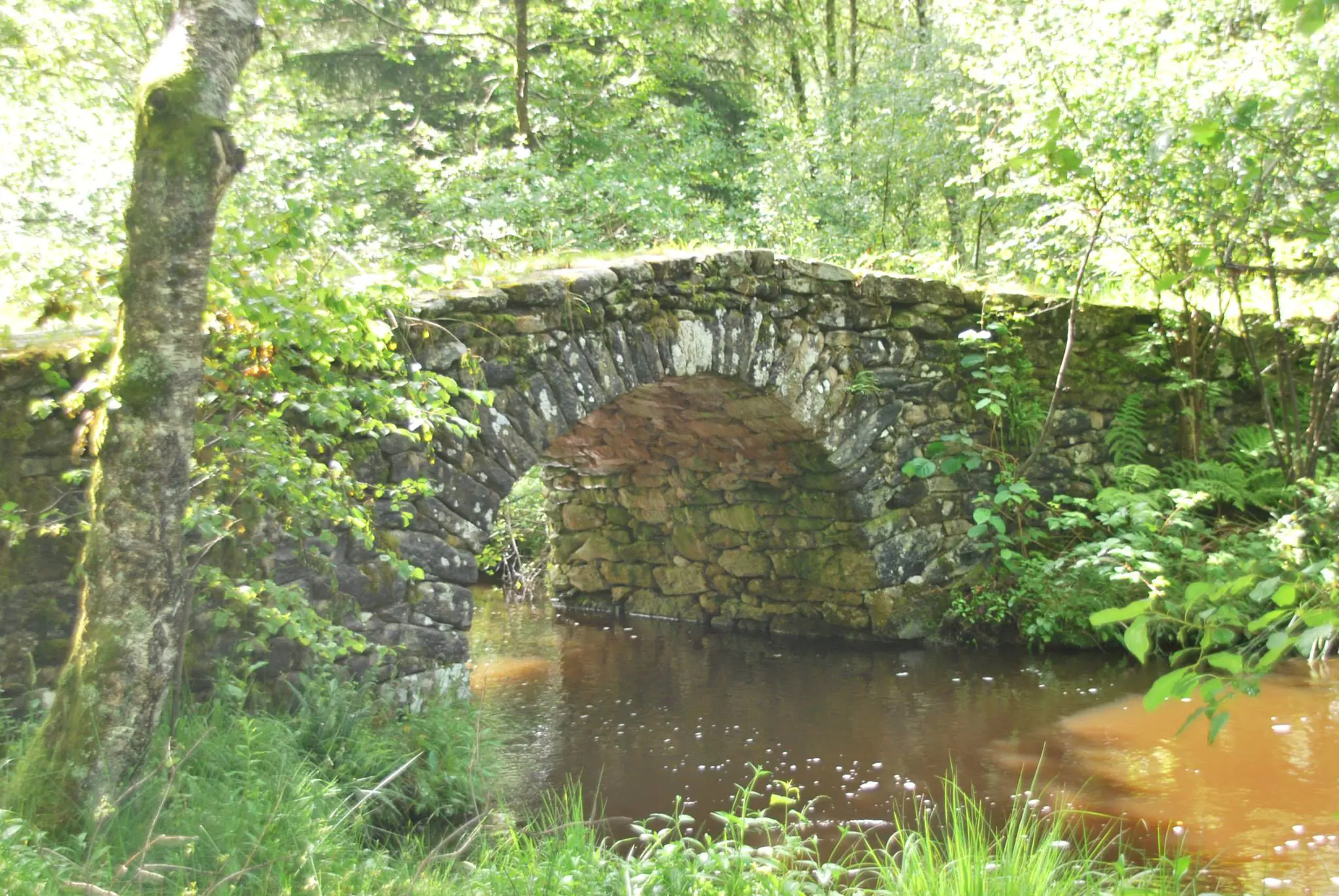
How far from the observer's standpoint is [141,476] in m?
2.55

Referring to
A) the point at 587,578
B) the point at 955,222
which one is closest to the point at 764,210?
the point at 955,222

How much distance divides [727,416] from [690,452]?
88 centimetres

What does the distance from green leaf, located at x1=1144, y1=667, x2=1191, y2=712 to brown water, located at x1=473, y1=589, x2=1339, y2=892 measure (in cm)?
240

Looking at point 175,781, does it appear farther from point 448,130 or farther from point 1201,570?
point 448,130

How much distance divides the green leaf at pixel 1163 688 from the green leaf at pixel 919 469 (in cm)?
546

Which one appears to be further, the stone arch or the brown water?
the stone arch

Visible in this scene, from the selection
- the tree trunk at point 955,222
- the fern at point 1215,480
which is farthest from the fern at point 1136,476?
the tree trunk at point 955,222

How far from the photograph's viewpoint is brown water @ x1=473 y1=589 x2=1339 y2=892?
13.7 ft

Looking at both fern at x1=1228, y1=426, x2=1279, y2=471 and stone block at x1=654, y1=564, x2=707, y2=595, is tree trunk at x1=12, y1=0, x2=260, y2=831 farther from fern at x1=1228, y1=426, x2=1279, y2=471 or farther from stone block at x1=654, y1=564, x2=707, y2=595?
fern at x1=1228, y1=426, x2=1279, y2=471

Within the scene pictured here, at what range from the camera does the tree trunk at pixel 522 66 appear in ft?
32.9

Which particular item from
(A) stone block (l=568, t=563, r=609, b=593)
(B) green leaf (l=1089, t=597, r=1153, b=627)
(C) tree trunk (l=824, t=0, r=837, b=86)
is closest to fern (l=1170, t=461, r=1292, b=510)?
(A) stone block (l=568, t=563, r=609, b=593)

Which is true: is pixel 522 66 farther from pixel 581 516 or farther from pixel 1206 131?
pixel 1206 131

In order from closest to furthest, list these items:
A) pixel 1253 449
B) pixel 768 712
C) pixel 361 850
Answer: pixel 361 850, pixel 768 712, pixel 1253 449

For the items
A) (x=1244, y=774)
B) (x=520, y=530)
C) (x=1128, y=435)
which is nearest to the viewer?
(x=1244, y=774)
